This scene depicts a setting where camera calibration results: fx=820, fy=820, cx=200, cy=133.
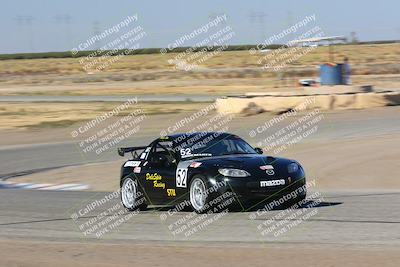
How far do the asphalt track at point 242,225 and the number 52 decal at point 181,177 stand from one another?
45 cm

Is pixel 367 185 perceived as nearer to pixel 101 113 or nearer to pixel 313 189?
pixel 313 189

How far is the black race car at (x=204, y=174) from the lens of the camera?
11.7 m

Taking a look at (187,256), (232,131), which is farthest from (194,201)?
(232,131)

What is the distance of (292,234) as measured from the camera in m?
9.54

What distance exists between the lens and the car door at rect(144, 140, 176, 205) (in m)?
12.6

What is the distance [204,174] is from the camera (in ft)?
38.7

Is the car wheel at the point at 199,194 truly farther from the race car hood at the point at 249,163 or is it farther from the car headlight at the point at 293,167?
the car headlight at the point at 293,167

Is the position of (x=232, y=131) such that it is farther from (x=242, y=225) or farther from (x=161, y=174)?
(x=242, y=225)

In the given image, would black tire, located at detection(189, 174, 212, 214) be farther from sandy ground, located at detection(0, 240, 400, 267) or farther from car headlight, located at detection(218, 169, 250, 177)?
sandy ground, located at detection(0, 240, 400, 267)

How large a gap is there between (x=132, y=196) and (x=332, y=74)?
23611 mm

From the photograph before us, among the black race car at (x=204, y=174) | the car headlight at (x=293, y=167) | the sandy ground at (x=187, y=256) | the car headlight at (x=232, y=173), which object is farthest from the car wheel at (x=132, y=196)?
the sandy ground at (x=187, y=256)

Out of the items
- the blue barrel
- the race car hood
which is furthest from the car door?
the blue barrel

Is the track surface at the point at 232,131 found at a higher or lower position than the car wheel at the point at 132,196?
lower

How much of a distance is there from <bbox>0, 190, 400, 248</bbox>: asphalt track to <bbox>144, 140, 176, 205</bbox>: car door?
287 mm
